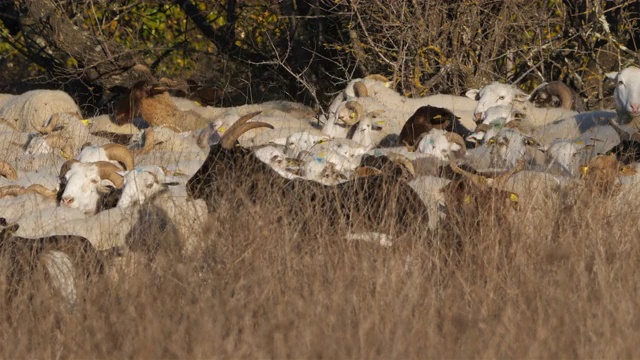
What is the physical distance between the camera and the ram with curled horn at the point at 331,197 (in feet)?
23.0

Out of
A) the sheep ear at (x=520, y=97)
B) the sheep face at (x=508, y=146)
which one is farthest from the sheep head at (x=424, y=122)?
the sheep ear at (x=520, y=97)

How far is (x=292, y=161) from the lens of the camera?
933 cm

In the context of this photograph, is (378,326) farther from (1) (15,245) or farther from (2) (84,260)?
(1) (15,245)

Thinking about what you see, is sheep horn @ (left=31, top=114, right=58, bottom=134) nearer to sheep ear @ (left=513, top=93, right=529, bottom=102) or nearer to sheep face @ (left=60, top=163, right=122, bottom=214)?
sheep face @ (left=60, top=163, right=122, bottom=214)

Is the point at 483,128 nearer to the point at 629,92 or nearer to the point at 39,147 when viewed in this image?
the point at 629,92

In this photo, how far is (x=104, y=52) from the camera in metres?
14.1

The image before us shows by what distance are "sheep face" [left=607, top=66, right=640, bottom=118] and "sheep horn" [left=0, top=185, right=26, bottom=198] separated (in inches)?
187

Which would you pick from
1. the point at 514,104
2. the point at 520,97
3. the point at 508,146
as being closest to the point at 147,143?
the point at 508,146

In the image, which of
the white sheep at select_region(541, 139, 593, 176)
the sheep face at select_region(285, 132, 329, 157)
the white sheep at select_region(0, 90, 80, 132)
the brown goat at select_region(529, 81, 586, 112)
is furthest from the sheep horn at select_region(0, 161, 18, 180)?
the brown goat at select_region(529, 81, 586, 112)

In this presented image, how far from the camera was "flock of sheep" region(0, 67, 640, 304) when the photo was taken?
7.25 meters

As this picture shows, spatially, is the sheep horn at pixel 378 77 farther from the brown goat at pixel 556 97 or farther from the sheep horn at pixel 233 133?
the sheep horn at pixel 233 133

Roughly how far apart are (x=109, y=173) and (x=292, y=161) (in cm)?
138

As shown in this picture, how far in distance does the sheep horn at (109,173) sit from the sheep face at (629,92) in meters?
4.07

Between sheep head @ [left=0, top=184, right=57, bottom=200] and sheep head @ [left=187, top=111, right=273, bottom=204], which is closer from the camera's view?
sheep head @ [left=187, top=111, right=273, bottom=204]
